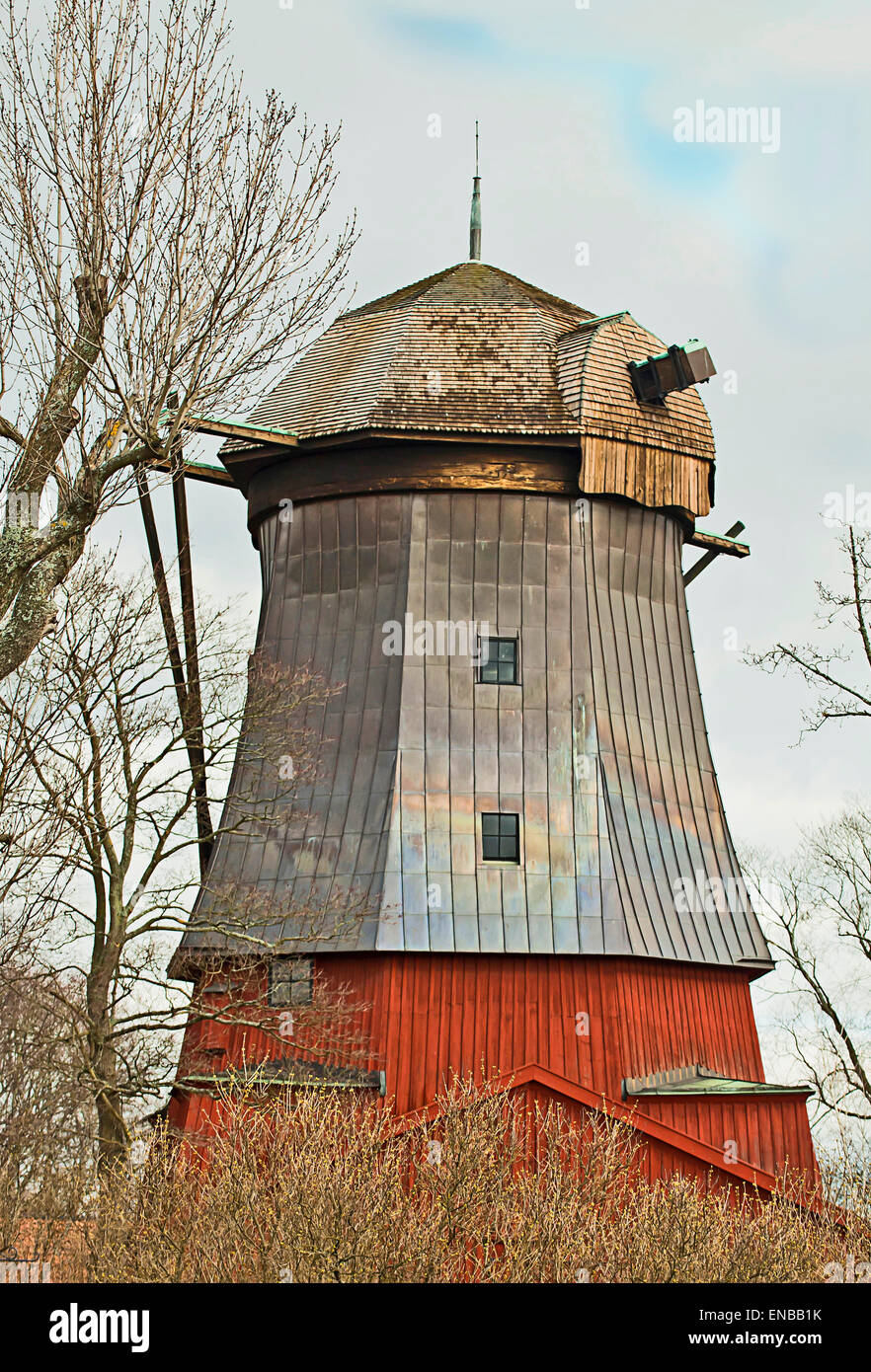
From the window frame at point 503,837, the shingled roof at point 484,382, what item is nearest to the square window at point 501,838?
the window frame at point 503,837

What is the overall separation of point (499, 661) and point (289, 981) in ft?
14.2

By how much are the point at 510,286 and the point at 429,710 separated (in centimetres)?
619

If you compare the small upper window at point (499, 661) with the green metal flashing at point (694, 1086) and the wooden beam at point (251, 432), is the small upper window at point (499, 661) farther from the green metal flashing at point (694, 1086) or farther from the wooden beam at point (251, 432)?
the green metal flashing at point (694, 1086)

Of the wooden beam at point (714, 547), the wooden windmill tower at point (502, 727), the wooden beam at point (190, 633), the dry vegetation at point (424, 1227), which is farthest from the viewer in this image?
the wooden beam at point (714, 547)

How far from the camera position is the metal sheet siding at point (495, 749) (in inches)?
707

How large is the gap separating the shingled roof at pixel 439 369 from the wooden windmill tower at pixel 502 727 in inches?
1.7

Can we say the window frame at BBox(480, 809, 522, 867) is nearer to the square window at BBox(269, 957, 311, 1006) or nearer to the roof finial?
the square window at BBox(269, 957, 311, 1006)

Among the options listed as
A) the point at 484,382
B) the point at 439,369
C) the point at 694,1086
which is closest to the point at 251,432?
the point at 439,369

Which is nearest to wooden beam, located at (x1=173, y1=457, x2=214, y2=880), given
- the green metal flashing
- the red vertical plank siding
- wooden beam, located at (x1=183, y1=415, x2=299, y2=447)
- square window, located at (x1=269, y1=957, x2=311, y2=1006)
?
wooden beam, located at (x1=183, y1=415, x2=299, y2=447)

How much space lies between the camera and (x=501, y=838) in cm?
1842

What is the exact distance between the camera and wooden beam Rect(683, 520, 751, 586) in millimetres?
22763
